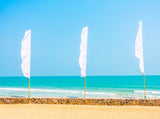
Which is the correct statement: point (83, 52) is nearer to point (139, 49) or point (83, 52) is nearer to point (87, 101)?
point (87, 101)

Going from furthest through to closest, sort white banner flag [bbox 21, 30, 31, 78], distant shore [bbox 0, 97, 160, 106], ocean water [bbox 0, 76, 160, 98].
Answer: ocean water [bbox 0, 76, 160, 98]
white banner flag [bbox 21, 30, 31, 78]
distant shore [bbox 0, 97, 160, 106]

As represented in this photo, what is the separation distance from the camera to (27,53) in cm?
1320

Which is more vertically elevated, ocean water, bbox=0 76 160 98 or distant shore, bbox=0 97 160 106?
distant shore, bbox=0 97 160 106

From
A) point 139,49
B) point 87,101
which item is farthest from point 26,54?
point 139,49
